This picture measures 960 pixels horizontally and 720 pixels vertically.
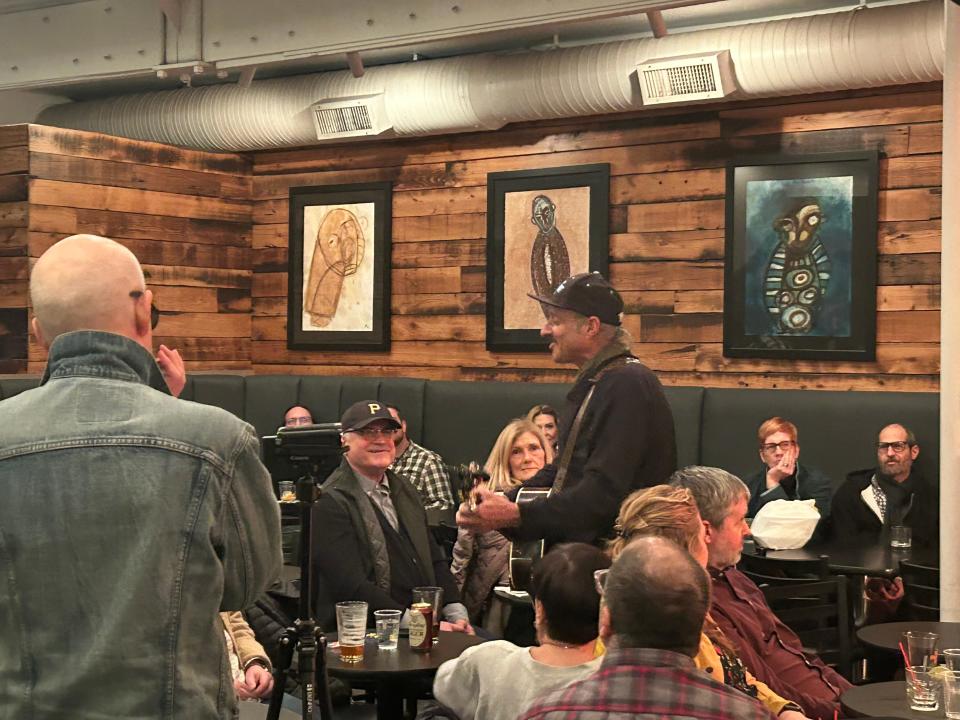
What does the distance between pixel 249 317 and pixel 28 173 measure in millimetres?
A: 1917

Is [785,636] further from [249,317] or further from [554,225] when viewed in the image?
[249,317]

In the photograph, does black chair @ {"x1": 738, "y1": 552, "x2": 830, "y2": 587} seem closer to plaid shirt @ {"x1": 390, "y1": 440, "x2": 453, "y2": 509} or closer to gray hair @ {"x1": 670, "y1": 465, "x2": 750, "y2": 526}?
gray hair @ {"x1": 670, "y1": 465, "x2": 750, "y2": 526}

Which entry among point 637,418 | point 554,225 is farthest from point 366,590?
point 554,225

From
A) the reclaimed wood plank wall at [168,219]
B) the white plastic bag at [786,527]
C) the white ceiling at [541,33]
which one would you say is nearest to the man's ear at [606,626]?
the white plastic bag at [786,527]

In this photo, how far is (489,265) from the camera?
809 centimetres

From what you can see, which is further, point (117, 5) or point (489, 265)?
point (489, 265)

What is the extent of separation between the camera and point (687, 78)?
684cm

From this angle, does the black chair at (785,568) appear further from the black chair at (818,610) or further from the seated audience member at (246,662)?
the seated audience member at (246,662)

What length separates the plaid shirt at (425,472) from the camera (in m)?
7.17

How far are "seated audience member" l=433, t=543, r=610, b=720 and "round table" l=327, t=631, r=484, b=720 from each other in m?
0.53

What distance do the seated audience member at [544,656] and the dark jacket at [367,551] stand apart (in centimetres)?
128

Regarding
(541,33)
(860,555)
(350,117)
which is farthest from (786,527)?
(350,117)

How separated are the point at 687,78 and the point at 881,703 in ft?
14.2

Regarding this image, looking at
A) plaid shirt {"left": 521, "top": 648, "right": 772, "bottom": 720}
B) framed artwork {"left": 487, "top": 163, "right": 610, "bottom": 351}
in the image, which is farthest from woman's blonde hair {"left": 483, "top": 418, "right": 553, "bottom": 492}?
plaid shirt {"left": 521, "top": 648, "right": 772, "bottom": 720}
